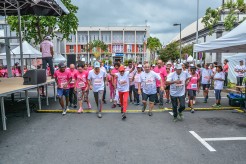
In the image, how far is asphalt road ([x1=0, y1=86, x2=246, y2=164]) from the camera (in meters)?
4.51

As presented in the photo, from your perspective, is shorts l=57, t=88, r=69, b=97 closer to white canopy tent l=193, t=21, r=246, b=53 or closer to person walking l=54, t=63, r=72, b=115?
person walking l=54, t=63, r=72, b=115

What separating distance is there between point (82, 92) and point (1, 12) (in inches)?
259

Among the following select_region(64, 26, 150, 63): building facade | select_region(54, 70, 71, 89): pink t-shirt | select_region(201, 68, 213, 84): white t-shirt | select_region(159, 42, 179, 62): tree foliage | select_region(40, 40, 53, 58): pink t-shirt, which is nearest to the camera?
select_region(54, 70, 71, 89): pink t-shirt

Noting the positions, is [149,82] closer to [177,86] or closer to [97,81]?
[177,86]

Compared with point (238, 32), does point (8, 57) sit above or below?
below

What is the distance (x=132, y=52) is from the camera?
266 feet

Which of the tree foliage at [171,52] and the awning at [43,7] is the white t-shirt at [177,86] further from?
the tree foliage at [171,52]

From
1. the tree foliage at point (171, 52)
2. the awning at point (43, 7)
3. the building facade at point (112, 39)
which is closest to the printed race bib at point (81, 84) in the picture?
the awning at point (43, 7)

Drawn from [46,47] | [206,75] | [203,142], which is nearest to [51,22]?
[46,47]

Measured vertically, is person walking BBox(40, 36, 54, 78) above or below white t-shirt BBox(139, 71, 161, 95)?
above

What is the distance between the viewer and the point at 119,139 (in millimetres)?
5656

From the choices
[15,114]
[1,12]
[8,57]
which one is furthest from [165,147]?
[1,12]

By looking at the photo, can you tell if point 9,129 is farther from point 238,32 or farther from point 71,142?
point 238,32

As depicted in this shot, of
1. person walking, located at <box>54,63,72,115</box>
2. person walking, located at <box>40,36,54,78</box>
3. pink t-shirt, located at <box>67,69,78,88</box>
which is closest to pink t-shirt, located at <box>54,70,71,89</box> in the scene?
person walking, located at <box>54,63,72,115</box>
